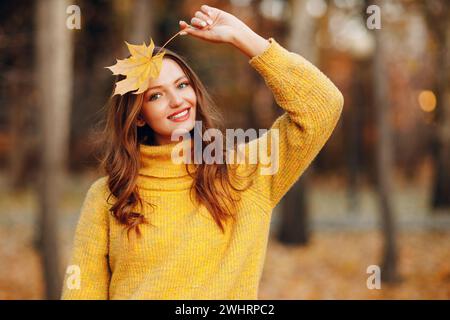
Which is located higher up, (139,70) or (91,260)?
(139,70)

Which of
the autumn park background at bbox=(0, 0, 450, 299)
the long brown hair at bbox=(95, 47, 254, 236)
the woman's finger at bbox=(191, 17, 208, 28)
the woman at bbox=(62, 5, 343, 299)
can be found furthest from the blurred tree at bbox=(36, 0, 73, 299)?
the woman's finger at bbox=(191, 17, 208, 28)

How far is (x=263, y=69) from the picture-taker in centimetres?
201

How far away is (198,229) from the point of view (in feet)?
6.63

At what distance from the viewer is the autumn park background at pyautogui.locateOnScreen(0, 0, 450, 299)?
19.8 ft

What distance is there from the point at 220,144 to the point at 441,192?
11.8m

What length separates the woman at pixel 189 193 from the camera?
2000 mm

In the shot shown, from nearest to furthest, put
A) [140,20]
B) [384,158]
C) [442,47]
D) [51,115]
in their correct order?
[51,115] < [384,158] < [140,20] < [442,47]

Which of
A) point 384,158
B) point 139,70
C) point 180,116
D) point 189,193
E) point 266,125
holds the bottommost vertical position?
point 189,193

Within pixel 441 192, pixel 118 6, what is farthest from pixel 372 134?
pixel 118 6

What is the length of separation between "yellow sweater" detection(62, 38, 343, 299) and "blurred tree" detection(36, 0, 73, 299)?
154 inches

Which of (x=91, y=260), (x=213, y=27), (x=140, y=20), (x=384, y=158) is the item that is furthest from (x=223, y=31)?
(x=140, y=20)

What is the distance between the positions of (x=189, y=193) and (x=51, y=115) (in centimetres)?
414

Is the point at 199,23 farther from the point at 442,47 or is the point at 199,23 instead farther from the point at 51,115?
the point at 442,47
